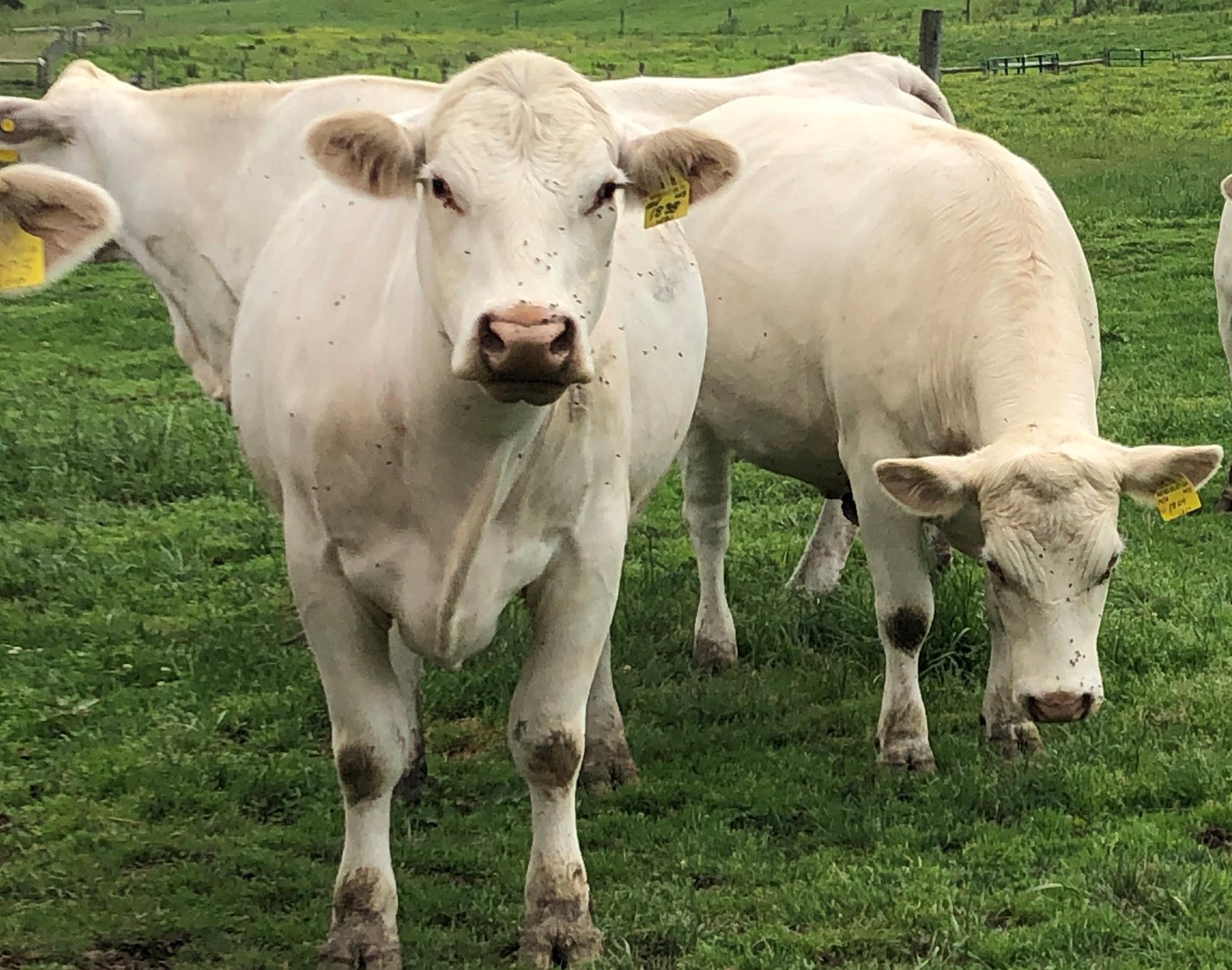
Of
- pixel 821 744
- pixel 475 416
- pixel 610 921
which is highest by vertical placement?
pixel 475 416

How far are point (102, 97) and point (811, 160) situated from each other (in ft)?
9.44

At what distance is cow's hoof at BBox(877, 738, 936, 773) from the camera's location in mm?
5891

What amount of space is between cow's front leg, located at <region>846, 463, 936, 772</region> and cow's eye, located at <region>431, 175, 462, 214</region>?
8.20ft

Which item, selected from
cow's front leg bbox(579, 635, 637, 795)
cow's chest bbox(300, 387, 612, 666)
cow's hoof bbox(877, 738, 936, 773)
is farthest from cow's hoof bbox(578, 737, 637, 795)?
cow's chest bbox(300, 387, 612, 666)

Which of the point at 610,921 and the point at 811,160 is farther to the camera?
the point at 811,160

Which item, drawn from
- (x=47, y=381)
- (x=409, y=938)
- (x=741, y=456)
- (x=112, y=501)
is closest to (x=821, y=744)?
(x=741, y=456)

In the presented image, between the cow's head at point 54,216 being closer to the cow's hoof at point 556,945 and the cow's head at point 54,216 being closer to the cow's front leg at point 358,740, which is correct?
the cow's front leg at point 358,740

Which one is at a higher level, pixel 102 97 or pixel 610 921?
pixel 102 97

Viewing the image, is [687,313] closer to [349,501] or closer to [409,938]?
[349,501]

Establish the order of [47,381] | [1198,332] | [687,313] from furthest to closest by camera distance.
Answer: [1198,332] → [47,381] → [687,313]

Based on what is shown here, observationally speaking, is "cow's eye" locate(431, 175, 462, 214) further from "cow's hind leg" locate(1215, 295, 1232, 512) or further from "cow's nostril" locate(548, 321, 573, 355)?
"cow's hind leg" locate(1215, 295, 1232, 512)

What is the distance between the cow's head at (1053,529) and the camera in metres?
4.92

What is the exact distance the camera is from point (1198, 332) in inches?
508

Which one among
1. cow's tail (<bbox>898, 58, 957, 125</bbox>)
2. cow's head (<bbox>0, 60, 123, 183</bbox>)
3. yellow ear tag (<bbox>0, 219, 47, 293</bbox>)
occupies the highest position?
yellow ear tag (<bbox>0, 219, 47, 293</bbox>)
